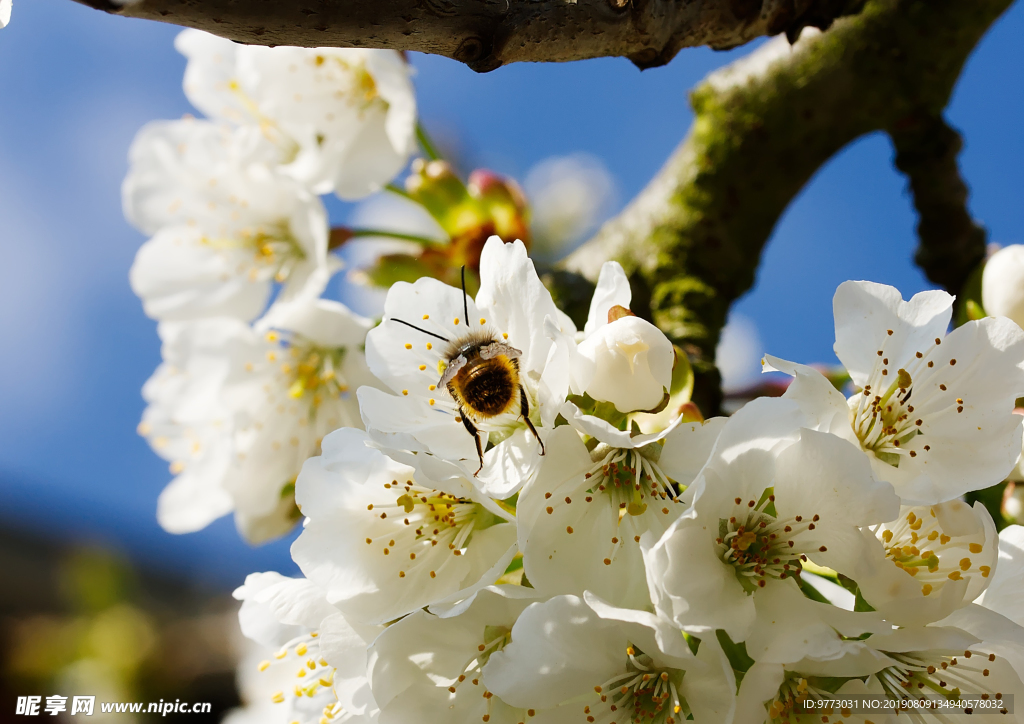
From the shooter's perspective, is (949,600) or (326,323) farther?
(326,323)

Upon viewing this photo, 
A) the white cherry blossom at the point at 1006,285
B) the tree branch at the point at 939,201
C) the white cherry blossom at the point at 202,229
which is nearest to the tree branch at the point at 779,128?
the tree branch at the point at 939,201

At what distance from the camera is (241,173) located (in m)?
1.53

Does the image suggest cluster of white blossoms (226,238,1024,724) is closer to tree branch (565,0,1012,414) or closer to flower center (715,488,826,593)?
flower center (715,488,826,593)

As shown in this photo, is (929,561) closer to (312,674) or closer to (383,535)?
(383,535)

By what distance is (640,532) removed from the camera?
0.81 m

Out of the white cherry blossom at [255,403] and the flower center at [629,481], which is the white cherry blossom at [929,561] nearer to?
the flower center at [629,481]

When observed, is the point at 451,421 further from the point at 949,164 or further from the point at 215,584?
the point at 215,584

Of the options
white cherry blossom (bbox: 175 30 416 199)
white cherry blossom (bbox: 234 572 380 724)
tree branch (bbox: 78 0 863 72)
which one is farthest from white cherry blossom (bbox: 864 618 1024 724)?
white cherry blossom (bbox: 175 30 416 199)

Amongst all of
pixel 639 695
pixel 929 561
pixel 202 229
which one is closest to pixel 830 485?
pixel 929 561

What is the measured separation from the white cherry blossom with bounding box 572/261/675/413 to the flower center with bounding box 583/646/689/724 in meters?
0.27

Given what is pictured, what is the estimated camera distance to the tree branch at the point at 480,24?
57cm

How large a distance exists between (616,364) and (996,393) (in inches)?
18.4

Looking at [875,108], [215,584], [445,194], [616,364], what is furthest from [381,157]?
[215,584]

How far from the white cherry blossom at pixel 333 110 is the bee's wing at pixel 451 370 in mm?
716
